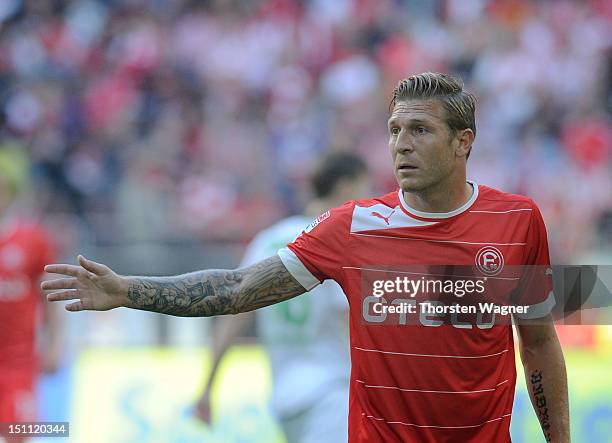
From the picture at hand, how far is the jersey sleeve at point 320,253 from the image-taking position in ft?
12.8

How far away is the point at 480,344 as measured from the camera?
378 centimetres

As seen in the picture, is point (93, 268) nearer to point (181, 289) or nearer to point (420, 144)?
point (181, 289)

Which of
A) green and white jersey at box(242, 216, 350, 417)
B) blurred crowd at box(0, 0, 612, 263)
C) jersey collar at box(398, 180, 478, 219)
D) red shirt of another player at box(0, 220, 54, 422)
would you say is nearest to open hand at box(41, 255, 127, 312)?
jersey collar at box(398, 180, 478, 219)

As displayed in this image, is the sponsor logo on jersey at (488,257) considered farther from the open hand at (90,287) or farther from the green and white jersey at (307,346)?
the green and white jersey at (307,346)

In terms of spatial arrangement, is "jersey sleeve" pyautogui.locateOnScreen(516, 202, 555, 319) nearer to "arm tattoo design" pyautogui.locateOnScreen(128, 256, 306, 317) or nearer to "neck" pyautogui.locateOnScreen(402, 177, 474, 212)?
"neck" pyautogui.locateOnScreen(402, 177, 474, 212)

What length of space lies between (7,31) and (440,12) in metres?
5.54

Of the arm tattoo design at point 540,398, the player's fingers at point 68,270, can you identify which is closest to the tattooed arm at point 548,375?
the arm tattoo design at point 540,398

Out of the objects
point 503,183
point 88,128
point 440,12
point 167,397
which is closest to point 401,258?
point 167,397

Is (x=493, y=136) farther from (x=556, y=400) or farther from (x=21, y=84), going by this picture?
(x=556, y=400)

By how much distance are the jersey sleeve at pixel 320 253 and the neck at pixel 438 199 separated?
0.80 feet

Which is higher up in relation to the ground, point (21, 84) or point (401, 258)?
point (21, 84)

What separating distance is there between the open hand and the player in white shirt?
1.97m

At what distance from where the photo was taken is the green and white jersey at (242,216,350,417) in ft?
19.2

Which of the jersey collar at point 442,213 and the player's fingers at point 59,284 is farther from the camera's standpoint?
the jersey collar at point 442,213
